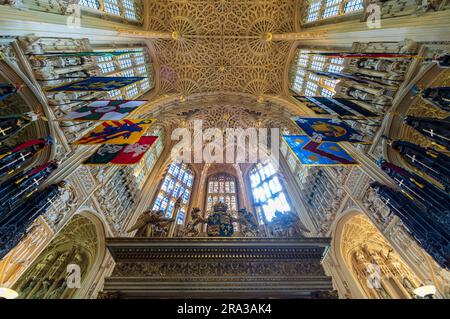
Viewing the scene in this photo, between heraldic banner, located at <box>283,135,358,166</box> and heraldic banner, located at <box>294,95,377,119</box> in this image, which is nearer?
heraldic banner, located at <box>283,135,358,166</box>

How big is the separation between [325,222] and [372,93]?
8370 millimetres

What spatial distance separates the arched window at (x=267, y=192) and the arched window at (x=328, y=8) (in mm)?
14425

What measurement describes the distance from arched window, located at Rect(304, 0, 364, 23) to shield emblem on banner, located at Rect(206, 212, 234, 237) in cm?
1613

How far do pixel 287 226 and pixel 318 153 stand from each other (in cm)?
341

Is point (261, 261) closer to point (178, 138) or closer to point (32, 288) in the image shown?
point (32, 288)

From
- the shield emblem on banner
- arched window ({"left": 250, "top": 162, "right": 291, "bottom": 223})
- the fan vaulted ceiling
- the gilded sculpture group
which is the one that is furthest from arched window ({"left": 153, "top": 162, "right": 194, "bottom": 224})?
the shield emblem on banner

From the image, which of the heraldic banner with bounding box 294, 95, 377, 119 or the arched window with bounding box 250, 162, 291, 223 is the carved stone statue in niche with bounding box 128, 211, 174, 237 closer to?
the heraldic banner with bounding box 294, 95, 377, 119

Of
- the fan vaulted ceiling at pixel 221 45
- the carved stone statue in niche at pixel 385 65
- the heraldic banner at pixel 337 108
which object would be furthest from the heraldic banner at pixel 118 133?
the fan vaulted ceiling at pixel 221 45

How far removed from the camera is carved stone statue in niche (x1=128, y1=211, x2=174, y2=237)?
7207mm

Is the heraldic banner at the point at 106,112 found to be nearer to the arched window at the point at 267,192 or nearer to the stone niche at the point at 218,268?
the stone niche at the point at 218,268

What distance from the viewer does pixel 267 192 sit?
67.9ft

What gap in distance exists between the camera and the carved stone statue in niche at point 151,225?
7207 mm

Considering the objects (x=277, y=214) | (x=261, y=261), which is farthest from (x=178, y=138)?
(x=261, y=261)

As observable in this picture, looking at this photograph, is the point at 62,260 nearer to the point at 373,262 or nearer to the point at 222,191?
the point at 222,191
